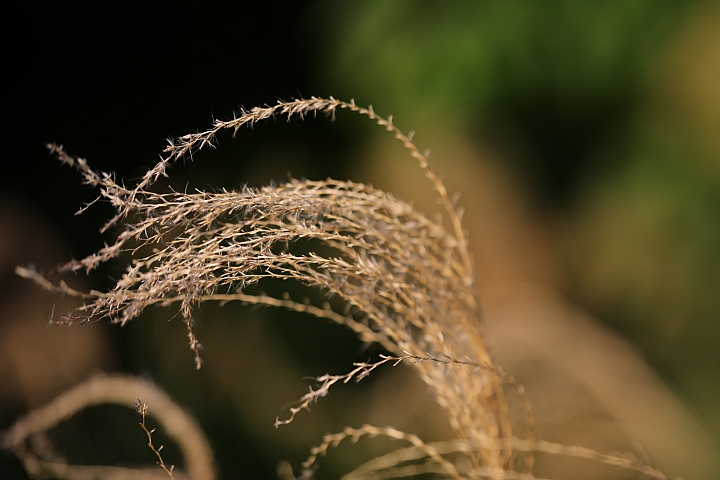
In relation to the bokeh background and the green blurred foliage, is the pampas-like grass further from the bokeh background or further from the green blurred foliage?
the green blurred foliage

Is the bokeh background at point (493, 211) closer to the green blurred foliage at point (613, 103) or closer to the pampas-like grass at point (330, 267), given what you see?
the green blurred foliage at point (613, 103)

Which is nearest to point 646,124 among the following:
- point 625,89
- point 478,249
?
point 625,89

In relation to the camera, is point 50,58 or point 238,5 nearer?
point 238,5

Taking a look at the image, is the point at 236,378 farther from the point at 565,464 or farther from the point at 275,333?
the point at 565,464

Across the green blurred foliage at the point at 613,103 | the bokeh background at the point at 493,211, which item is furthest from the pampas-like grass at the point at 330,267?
the green blurred foliage at the point at 613,103

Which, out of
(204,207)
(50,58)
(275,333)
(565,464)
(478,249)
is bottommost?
(204,207)

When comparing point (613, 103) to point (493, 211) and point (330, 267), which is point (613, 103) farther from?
point (330, 267)
